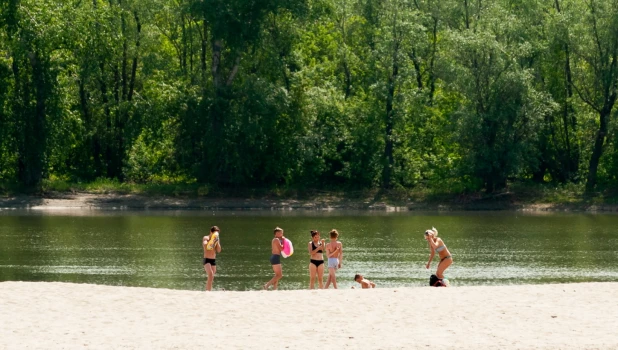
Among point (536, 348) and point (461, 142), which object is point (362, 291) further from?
point (461, 142)

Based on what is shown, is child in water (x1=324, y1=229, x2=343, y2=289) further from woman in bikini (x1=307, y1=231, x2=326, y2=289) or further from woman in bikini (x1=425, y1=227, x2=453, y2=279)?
woman in bikini (x1=425, y1=227, x2=453, y2=279)

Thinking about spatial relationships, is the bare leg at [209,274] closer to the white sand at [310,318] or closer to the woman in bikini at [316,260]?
the white sand at [310,318]

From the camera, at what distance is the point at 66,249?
37.6 meters

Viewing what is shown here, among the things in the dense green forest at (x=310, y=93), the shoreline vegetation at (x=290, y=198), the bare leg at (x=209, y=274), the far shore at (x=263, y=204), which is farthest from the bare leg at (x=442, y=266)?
the dense green forest at (x=310, y=93)

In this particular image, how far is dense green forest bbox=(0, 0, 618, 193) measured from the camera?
206 ft

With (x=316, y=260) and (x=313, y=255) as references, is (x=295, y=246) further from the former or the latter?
(x=313, y=255)

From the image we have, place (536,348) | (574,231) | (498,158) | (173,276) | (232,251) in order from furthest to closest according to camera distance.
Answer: (498,158), (574,231), (232,251), (173,276), (536,348)

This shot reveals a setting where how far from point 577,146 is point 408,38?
12887mm

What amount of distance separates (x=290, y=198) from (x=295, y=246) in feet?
84.6

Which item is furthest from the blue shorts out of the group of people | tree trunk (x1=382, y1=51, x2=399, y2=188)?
tree trunk (x1=382, y1=51, x2=399, y2=188)

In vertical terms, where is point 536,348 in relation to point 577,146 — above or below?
below

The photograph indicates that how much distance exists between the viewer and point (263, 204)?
6391cm

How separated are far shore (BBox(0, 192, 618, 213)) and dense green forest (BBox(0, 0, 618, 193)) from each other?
1772 millimetres

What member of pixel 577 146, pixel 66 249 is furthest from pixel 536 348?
pixel 577 146
